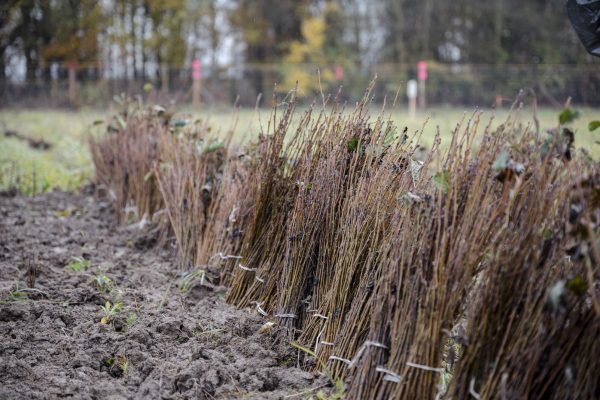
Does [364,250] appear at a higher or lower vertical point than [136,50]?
lower

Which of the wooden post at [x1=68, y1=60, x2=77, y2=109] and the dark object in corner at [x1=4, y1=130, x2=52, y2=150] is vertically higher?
the wooden post at [x1=68, y1=60, x2=77, y2=109]

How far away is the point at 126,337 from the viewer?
2.61 m

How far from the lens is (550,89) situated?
15766 mm

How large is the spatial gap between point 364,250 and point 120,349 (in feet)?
3.69

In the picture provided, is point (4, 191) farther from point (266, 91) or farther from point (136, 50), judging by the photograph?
point (136, 50)

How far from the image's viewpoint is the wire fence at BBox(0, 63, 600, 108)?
15.5 metres

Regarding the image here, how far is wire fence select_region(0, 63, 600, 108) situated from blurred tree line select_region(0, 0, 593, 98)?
55cm

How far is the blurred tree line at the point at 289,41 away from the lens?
2134 cm

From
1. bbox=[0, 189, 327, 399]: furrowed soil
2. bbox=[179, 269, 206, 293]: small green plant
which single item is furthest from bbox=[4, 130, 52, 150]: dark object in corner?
bbox=[179, 269, 206, 293]: small green plant

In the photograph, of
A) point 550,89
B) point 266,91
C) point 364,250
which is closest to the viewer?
point 364,250

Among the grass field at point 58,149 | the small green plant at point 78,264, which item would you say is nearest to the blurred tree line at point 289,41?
the grass field at point 58,149

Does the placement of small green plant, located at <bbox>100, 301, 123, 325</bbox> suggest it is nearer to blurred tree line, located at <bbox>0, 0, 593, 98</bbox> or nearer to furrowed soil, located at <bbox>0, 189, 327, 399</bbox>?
furrowed soil, located at <bbox>0, 189, 327, 399</bbox>

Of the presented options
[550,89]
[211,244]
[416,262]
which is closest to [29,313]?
[211,244]

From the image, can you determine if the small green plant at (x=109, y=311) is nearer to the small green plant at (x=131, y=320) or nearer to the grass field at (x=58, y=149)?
the small green plant at (x=131, y=320)
